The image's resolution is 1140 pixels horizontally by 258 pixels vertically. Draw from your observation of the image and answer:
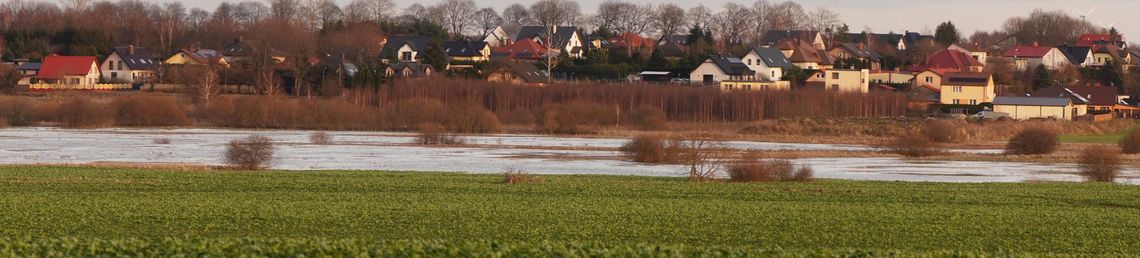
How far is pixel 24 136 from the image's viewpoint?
57.9m

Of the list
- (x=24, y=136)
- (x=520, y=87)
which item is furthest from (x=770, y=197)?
(x=520, y=87)

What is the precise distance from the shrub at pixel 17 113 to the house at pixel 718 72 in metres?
41.0

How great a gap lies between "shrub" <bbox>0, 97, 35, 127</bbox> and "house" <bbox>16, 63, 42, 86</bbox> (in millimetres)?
19992

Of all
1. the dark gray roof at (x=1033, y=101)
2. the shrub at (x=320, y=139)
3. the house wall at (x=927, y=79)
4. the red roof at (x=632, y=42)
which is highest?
the red roof at (x=632, y=42)

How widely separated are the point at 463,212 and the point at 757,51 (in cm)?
7786

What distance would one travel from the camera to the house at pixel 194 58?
3826 inches

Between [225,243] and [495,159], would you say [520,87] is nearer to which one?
[495,159]

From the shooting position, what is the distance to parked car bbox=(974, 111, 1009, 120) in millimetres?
78438

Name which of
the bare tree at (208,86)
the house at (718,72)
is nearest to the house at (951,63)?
the house at (718,72)

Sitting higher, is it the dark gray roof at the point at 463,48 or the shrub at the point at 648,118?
the dark gray roof at the point at 463,48

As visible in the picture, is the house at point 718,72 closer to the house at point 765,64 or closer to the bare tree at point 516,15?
the house at point 765,64

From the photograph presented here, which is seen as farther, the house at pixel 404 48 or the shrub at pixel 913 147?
the house at pixel 404 48

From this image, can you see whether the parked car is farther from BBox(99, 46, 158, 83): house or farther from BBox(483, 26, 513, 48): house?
BBox(483, 26, 513, 48): house

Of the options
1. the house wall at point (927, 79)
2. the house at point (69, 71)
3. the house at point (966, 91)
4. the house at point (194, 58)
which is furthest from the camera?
the house wall at point (927, 79)
